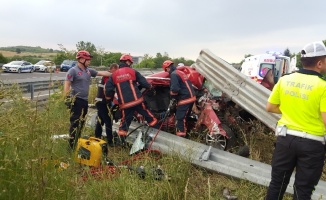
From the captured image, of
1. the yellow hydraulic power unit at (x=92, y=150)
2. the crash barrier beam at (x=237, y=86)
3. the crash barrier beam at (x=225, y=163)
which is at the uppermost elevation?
the crash barrier beam at (x=237, y=86)

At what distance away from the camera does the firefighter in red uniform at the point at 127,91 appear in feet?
17.9

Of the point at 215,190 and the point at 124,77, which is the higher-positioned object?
the point at 124,77

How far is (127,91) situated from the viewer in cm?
548

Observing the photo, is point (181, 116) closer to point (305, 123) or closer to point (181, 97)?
point (181, 97)

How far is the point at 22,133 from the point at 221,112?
4.48m

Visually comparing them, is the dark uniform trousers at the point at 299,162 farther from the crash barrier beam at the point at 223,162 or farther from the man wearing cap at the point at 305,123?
the crash barrier beam at the point at 223,162

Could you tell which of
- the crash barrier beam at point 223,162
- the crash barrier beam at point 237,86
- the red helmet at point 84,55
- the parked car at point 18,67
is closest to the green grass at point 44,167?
the crash barrier beam at point 223,162

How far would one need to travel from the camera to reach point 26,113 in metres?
2.12

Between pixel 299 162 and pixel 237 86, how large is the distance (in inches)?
104

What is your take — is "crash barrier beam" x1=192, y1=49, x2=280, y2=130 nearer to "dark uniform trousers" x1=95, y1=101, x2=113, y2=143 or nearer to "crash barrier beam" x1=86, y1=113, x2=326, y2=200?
"crash barrier beam" x1=86, y1=113, x2=326, y2=200

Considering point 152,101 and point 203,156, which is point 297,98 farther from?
point 152,101

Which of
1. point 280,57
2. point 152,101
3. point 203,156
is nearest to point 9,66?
point 280,57

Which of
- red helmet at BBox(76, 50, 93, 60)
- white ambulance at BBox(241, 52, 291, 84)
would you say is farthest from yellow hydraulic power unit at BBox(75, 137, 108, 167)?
white ambulance at BBox(241, 52, 291, 84)

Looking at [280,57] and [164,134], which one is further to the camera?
[280,57]
